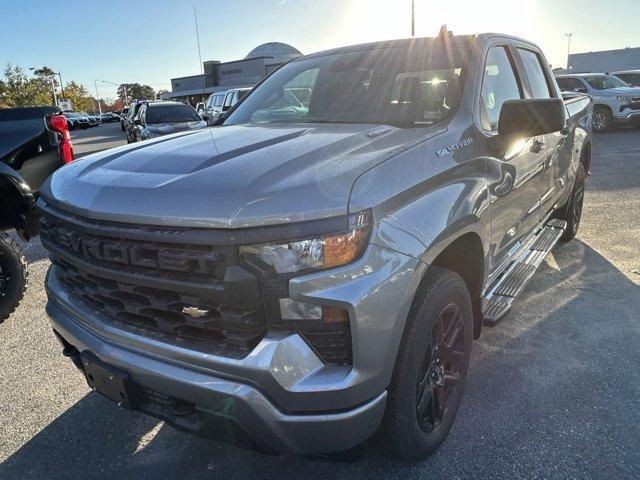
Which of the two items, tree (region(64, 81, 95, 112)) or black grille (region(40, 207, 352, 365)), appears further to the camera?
tree (region(64, 81, 95, 112))

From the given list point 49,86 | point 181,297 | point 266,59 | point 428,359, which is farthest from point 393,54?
point 49,86

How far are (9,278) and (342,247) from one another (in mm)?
3290

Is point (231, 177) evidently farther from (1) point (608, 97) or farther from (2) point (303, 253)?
(1) point (608, 97)

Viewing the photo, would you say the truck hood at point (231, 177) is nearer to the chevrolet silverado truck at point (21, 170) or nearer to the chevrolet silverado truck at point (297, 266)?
the chevrolet silverado truck at point (297, 266)

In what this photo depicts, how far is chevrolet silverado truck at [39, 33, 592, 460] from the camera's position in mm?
1697

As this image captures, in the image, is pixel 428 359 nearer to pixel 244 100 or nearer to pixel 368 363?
pixel 368 363

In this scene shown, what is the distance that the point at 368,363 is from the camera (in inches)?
69.2

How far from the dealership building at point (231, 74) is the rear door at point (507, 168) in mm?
47737

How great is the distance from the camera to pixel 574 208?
5.45 meters

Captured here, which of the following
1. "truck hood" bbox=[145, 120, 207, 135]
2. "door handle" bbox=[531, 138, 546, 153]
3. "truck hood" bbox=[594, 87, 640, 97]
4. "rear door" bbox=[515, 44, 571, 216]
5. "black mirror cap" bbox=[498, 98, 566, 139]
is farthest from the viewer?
"truck hood" bbox=[594, 87, 640, 97]

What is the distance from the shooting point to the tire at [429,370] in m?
1.98

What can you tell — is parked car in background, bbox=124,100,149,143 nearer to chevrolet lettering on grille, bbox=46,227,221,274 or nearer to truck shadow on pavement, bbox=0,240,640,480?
truck shadow on pavement, bbox=0,240,640,480

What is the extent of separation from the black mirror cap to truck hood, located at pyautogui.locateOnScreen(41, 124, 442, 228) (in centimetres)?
44

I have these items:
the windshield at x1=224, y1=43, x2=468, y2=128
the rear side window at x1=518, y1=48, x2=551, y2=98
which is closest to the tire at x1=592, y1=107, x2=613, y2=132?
the rear side window at x1=518, y1=48, x2=551, y2=98
